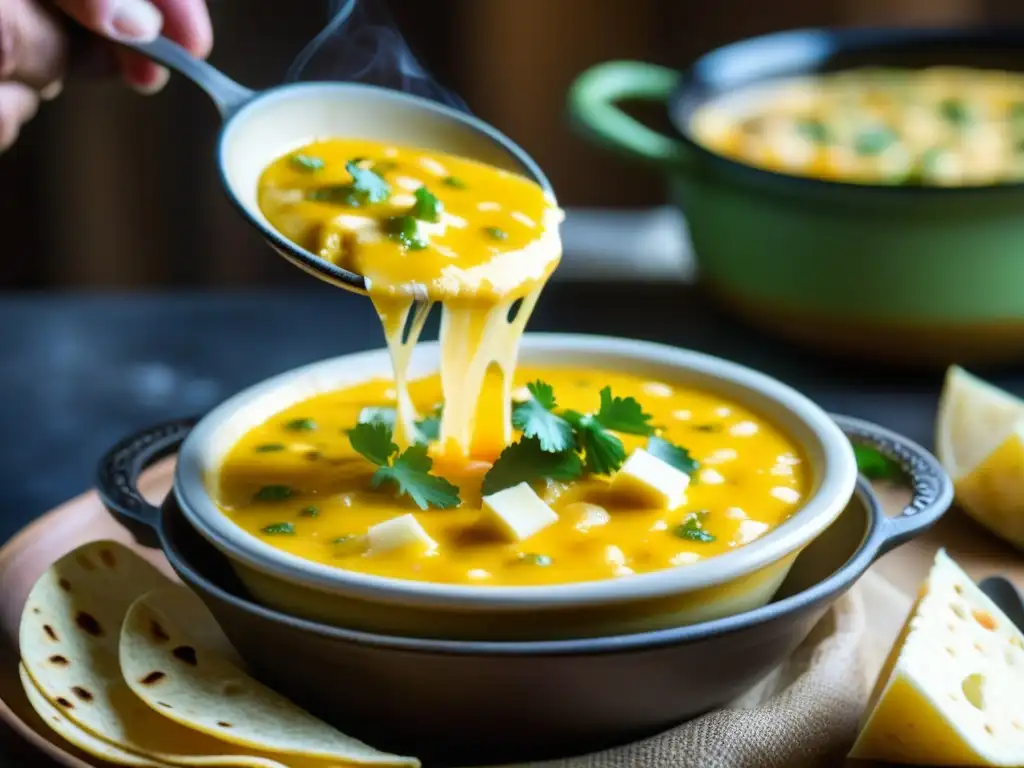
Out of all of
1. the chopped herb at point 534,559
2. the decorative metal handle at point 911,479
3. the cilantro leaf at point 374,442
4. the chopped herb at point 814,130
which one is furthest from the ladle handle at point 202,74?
the chopped herb at point 814,130

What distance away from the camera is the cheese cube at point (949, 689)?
205 cm

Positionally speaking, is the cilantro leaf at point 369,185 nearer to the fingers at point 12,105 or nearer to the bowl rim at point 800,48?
the fingers at point 12,105

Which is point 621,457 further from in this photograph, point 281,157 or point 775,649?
point 281,157

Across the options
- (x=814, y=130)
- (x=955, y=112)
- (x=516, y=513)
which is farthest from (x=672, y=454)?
(x=955, y=112)

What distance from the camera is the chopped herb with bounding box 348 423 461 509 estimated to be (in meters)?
2.33

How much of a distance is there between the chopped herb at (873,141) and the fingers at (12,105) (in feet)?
6.69

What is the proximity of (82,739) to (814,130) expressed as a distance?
276cm

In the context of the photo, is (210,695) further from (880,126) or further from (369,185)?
(880,126)

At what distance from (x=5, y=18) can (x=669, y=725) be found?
1.87 metres

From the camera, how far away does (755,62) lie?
434cm

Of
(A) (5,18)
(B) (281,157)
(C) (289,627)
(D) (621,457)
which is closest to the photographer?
(C) (289,627)

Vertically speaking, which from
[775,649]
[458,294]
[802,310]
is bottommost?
[802,310]

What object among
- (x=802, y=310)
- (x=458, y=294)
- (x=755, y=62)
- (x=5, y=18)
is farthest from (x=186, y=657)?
(x=755, y=62)

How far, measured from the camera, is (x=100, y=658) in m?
2.28
